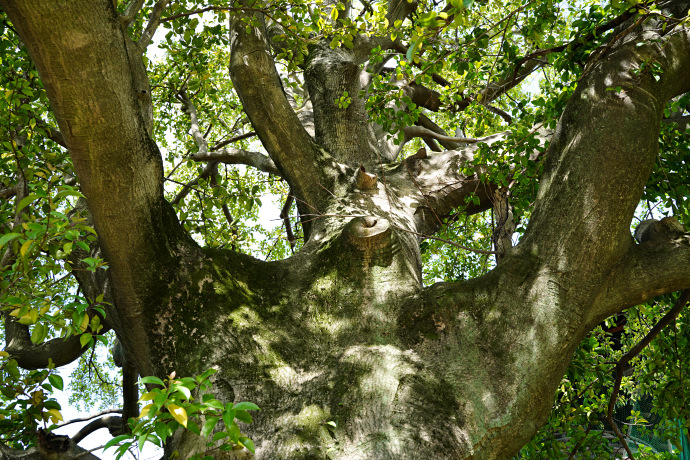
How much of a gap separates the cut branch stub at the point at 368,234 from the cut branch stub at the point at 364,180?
102 cm

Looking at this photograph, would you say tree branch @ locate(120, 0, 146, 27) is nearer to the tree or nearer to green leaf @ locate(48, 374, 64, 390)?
the tree

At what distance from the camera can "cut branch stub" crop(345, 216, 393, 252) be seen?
3.41 metres

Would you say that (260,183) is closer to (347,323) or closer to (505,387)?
(347,323)

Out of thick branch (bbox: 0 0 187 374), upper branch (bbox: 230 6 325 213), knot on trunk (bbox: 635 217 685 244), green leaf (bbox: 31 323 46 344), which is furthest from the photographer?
upper branch (bbox: 230 6 325 213)

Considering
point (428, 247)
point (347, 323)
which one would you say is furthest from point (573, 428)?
point (347, 323)

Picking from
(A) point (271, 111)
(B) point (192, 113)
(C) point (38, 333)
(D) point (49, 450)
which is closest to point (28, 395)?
(D) point (49, 450)

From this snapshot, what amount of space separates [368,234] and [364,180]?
112cm

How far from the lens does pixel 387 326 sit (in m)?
3.15

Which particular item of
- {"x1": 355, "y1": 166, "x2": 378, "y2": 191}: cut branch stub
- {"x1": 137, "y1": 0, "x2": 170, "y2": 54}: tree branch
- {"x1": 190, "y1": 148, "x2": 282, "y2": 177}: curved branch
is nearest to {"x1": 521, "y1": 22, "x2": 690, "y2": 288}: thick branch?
{"x1": 355, "y1": 166, "x2": 378, "y2": 191}: cut branch stub

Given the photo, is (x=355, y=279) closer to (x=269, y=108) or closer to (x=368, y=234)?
(x=368, y=234)

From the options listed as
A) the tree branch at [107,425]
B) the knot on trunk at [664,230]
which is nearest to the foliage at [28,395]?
the tree branch at [107,425]

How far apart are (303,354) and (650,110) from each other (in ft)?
7.83

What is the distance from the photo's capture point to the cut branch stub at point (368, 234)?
3.41m

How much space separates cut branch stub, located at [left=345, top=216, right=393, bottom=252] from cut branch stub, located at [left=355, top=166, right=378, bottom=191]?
3.36 ft
